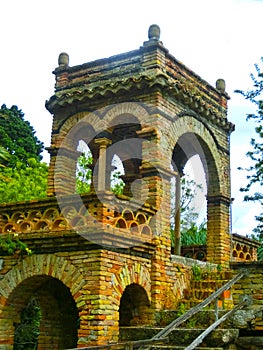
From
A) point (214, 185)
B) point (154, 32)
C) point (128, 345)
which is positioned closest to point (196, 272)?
point (214, 185)

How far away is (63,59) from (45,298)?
5884 millimetres

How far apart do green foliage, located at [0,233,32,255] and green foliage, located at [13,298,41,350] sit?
7.04 metres

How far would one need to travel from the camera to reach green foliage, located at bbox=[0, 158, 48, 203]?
61.0 feet

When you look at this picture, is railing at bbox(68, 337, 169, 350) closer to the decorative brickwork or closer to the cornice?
the decorative brickwork

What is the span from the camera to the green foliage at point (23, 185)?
18.6 m

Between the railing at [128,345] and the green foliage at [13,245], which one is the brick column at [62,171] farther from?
the railing at [128,345]

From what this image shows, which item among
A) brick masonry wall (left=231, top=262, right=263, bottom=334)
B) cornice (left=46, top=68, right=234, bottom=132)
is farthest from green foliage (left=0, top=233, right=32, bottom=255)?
brick masonry wall (left=231, top=262, right=263, bottom=334)

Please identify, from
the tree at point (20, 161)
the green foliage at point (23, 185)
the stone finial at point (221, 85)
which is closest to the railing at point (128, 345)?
the stone finial at point (221, 85)

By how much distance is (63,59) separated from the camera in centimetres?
1398

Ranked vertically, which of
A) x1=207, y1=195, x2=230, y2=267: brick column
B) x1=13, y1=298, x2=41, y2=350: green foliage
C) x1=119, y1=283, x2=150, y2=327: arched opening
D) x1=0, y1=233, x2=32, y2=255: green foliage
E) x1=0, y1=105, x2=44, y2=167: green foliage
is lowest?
x1=13, y1=298, x2=41, y2=350: green foliage

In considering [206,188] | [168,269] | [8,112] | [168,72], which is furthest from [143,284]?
[8,112]

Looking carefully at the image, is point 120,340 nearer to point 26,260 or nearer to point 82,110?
point 26,260

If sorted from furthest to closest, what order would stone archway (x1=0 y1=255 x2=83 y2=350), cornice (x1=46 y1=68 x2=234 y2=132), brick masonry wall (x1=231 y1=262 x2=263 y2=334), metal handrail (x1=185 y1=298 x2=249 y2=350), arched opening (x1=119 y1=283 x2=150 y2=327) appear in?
cornice (x1=46 y1=68 x2=234 y2=132)
arched opening (x1=119 y1=283 x2=150 y2=327)
brick masonry wall (x1=231 y1=262 x2=263 y2=334)
stone archway (x1=0 y1=255 x2=83 y2=350)
metal handrail (x1=185 y1=298 x2=249 y2=350)

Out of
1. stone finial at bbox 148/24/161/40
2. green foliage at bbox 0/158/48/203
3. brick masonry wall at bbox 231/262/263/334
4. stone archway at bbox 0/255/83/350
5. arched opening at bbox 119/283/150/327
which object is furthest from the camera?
green foliage at bbox 0/158/48/203
